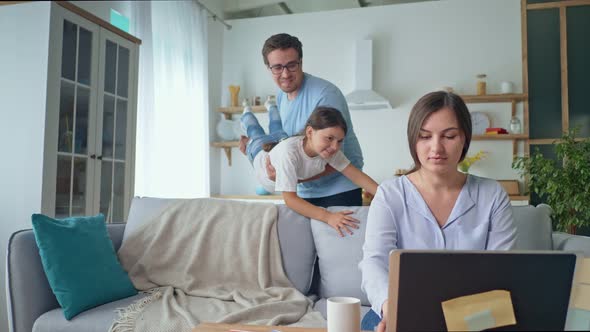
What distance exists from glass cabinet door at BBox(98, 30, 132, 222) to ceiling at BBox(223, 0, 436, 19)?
2138mm

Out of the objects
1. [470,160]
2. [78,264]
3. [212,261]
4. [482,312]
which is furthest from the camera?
[470,160]

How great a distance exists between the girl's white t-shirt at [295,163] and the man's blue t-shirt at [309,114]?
8cm

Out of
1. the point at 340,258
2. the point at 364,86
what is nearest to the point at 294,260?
the point at 340,258

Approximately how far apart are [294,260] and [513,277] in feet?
4.49

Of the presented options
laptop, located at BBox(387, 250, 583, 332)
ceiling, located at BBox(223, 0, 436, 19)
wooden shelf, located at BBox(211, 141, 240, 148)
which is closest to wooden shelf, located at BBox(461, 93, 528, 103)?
ceiling, located at BBox(223, 0, 436, 19)

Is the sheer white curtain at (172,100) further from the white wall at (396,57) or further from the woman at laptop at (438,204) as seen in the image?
the woman at laptop at (438,204)

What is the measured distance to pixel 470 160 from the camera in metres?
4.34

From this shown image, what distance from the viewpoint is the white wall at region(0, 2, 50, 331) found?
8.25ft

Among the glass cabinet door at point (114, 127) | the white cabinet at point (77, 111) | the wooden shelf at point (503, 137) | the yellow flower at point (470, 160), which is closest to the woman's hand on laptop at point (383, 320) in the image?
the white cabinet at point (77, 111)

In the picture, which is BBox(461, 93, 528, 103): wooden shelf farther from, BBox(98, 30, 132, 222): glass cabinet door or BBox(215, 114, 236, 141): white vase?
BBox(98, 30, 132, 222): glass cabinet door

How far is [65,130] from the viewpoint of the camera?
105 inches

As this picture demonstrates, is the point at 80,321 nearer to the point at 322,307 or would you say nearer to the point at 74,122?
the point at 322,307

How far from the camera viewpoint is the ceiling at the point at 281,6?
491 centimetres

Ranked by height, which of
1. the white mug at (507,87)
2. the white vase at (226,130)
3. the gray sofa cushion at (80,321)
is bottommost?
the gray sofa cushion at (80,321)
